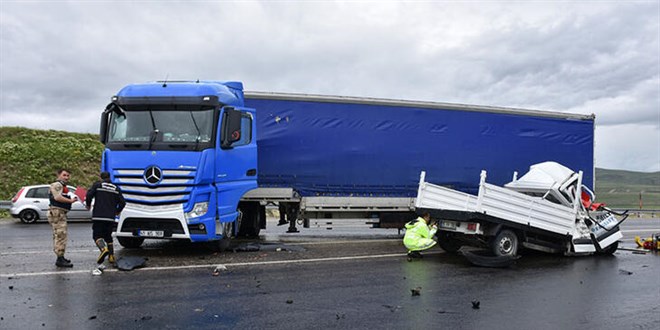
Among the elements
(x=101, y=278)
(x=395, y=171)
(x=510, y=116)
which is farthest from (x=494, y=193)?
(x=101, y=278)

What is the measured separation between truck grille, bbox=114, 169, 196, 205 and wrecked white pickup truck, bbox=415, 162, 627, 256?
192 inches

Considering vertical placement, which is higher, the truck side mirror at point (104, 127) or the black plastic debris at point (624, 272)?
the truck side mirror at point (104, 127)

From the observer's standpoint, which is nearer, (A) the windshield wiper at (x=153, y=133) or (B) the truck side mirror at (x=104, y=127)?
(A) the windshield wiper at (x=153, y=133)

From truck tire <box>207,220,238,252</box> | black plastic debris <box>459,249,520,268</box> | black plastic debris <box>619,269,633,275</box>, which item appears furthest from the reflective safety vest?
truck tire <box>207,220,238,252</box>

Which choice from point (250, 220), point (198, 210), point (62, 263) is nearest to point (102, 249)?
point (62, 263)

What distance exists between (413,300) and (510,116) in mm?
8810

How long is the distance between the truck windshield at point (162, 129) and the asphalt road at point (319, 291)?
2126 mm

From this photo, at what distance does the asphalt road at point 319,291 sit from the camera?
632cm

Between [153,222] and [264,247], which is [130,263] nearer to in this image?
[153,222]

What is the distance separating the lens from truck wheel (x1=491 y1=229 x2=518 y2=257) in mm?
→ 11210

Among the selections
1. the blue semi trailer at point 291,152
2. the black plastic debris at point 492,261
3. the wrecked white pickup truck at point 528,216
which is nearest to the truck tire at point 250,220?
the blue semi trailer at point 291,152

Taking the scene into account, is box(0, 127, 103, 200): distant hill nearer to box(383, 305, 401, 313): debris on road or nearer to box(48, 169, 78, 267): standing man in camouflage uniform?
box(48, 169, 78, 267): standing man in camouflage uniform

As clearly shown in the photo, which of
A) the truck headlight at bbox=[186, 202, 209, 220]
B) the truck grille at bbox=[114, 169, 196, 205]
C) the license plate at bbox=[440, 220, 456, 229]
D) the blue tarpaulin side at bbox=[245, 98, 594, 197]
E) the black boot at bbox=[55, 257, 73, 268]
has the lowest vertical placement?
the black boot at bbox=[55, 257, 73, 268]

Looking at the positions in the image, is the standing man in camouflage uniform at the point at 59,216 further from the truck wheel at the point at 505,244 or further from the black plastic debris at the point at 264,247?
the truck wheel at the point at 505,244
